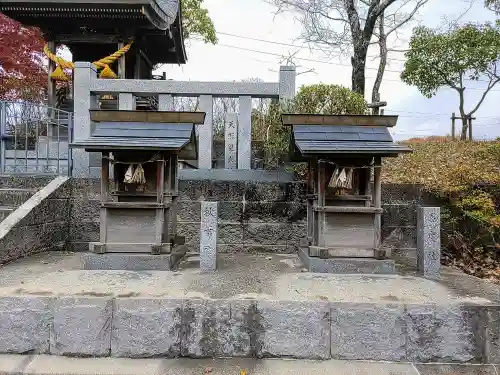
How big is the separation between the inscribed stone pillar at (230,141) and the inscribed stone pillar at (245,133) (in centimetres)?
8

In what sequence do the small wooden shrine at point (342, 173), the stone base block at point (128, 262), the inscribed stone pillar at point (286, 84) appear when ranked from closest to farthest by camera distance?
1. the small wooden shrine at point (342, 173)
2. the stone base block at point (128, 262)
3. the inscribed stone pillar at point (286, 84)

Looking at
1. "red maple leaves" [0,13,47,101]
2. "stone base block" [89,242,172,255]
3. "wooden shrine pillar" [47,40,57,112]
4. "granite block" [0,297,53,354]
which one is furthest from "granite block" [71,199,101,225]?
"red maple leaves" [0,13,47,101]

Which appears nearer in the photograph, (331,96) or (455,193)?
(455,193)

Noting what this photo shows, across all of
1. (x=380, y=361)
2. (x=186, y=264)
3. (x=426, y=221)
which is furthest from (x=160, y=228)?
(x=426, y=221)

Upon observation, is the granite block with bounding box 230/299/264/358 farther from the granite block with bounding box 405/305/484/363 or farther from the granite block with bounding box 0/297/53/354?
the granite block with bounding box 0/297/53/354

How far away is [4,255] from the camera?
4.71m

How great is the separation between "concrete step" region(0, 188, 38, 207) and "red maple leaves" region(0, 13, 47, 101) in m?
8.55

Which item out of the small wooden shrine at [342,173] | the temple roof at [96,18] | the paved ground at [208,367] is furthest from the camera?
the temple roof at [96,18]

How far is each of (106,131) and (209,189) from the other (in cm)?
207

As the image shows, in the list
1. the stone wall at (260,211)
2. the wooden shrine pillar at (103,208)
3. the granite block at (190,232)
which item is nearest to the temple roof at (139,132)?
the wooden shrine pillar at (103,208)

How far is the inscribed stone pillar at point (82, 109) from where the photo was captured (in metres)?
5.98

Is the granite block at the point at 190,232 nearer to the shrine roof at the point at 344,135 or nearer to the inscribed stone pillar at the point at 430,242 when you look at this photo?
the shrine roof at the point at 344,135

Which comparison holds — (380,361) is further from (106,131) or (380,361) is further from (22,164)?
(22,164)

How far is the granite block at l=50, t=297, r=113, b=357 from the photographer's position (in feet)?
10.6
